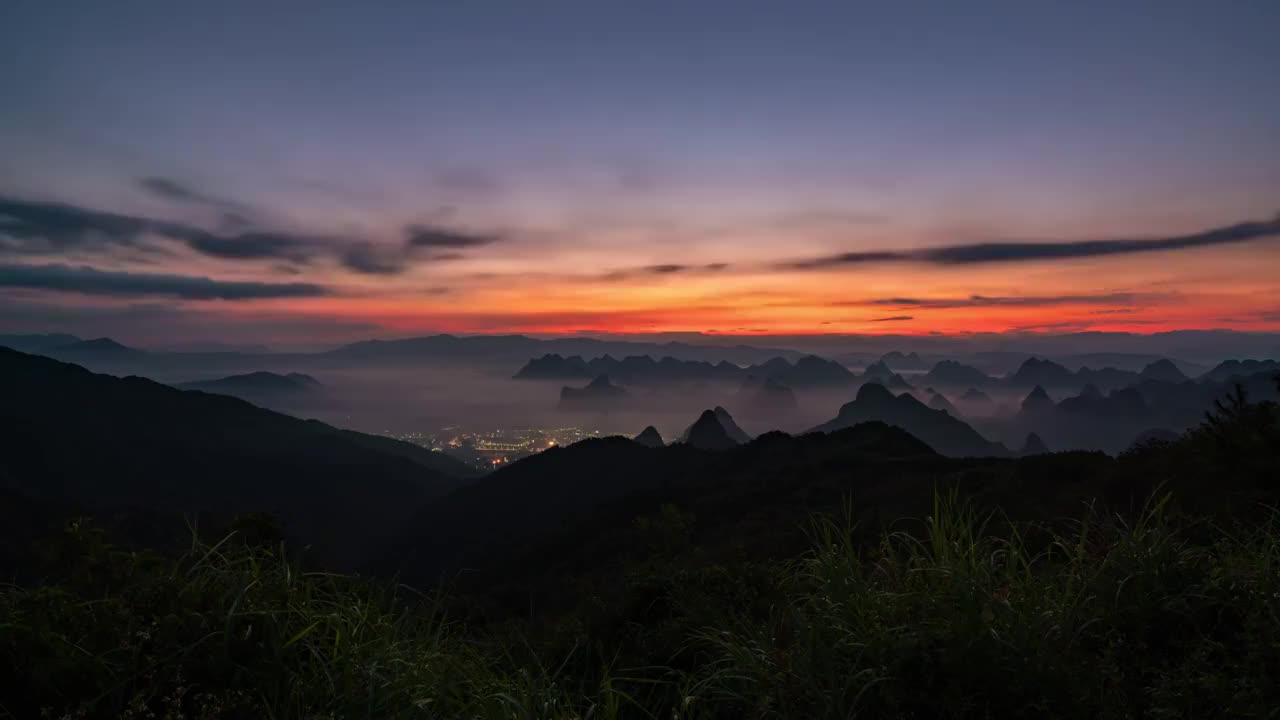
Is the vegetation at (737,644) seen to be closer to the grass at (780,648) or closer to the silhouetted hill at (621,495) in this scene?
the grass at (780,648)

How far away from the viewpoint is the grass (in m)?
3.96

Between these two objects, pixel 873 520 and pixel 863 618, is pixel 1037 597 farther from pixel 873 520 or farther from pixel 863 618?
pixel 873 520

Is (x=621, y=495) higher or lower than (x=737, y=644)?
lower

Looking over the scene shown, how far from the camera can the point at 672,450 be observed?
175000mm

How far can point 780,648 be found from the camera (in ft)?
17.2

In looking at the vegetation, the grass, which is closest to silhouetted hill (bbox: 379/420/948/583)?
the vegetation

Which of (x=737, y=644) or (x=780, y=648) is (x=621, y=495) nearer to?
(x=737, y=644)

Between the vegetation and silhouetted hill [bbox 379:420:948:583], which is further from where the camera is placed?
silhouetted hill [bbox 379:420:948:583]

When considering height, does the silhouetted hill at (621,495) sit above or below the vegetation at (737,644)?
below

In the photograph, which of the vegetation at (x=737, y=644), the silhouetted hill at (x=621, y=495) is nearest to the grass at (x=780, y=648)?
the vegetation at (x=737, y=644)

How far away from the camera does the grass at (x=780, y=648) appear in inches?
156

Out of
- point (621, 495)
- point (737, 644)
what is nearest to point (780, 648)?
point (737, 644)

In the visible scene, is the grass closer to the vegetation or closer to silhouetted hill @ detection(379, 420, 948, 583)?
the vegetation

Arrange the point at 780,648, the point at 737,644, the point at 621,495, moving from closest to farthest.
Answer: the point at 780,648
the point at 737,644
the point at 621,495
